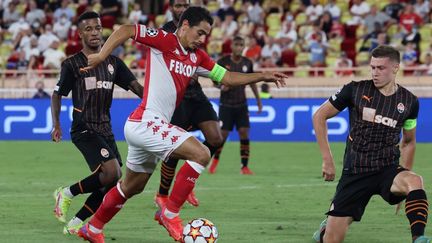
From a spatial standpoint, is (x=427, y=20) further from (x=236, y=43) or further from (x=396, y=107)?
(x=396, y=107)

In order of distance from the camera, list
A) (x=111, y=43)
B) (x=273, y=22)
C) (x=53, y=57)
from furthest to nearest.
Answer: (x=273, y=22) < (x=53, y=57) < (x=111, y=43)

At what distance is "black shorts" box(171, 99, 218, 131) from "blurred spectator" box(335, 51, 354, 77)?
13.1 m

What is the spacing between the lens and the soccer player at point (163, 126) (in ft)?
30.2

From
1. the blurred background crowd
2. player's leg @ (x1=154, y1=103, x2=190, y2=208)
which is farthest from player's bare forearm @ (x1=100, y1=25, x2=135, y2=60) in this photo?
the blurred background crowd

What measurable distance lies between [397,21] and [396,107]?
20098 millimetres

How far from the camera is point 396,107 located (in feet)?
29.9

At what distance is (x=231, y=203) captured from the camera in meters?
13.1

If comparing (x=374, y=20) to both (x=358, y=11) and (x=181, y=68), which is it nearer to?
(x=358, y=11)

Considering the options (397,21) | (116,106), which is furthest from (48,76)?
(397,21)

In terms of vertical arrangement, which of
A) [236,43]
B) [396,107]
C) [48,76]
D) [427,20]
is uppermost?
[396,107]

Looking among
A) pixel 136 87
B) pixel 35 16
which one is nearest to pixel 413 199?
pixel 136 87

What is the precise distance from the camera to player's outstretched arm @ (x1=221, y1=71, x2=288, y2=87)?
376 inches

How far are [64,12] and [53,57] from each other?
3670 mm

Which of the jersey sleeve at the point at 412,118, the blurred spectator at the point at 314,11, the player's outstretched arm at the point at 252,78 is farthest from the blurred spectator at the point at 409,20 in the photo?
the jersey sleeve at the point at 412,118
